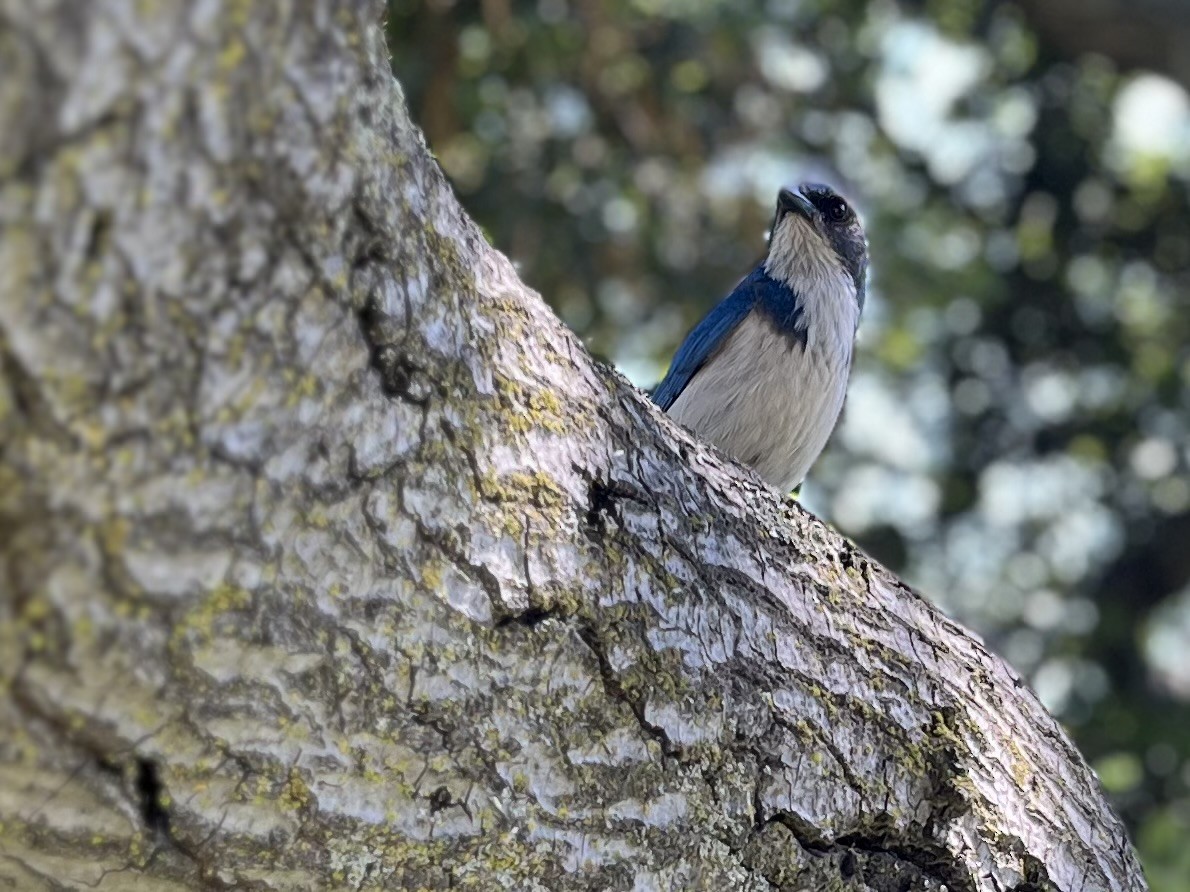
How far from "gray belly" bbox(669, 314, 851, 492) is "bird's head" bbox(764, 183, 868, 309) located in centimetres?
45

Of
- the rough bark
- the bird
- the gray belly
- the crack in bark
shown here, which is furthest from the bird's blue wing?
the crack in bark

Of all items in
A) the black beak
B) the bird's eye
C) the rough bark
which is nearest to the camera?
the rough bark

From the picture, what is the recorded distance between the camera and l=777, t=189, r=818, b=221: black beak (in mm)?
5949

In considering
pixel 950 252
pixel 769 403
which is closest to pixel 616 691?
pixel 769 403

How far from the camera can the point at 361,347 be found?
6.97 ft

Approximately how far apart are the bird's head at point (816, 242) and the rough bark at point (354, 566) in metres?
2.79

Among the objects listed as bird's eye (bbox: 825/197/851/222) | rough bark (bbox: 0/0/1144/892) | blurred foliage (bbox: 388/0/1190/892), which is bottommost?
rough bark (bbox: 0/0/1144/892)

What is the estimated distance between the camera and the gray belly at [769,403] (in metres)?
5.18

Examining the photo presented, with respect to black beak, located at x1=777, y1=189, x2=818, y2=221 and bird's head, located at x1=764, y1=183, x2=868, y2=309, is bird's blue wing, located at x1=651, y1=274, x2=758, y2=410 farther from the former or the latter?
black beak, located at x1=777, y1=189, x2=818, y2=221

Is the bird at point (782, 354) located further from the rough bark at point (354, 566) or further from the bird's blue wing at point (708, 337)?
the rough bark at point (354, 566)

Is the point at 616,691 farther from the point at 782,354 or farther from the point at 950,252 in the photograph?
the point at 950,252

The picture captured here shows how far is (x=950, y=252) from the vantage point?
10.1m

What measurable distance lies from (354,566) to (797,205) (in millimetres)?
4137

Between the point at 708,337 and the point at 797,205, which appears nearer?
the point at 708,337
